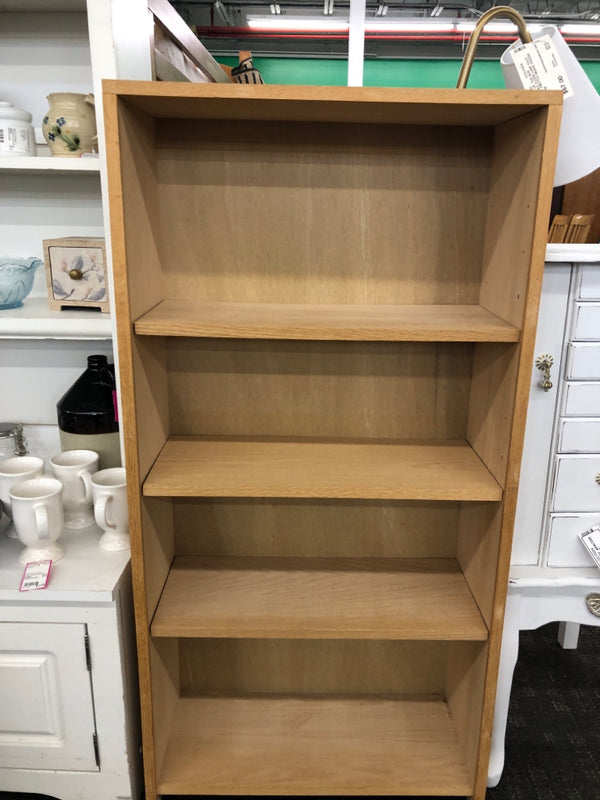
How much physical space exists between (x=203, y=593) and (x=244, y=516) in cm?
22

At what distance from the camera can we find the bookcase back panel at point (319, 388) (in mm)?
1510

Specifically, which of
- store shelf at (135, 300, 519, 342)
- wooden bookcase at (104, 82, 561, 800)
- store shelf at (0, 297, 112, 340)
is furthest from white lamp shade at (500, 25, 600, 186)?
store shelf at (0, 297, 112, 340)

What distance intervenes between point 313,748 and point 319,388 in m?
0.91

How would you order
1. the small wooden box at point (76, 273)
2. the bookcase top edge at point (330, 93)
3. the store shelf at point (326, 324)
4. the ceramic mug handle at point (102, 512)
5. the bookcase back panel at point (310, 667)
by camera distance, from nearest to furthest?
the bookcase top edge at point (330, 93) → the store shelf at point (326, 324) → the ceramic mug handle at point (102, 512) → the small wooden box at point (76, 273) → the bookcase back panel at point (310, 667)

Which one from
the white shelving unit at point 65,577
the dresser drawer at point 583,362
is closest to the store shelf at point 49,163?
the white shelving unit at point 65,577

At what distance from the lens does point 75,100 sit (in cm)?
151

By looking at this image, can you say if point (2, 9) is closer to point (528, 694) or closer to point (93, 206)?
point (93, 206)

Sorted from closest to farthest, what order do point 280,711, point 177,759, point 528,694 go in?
point 177,759
point 280,711
point 528,694

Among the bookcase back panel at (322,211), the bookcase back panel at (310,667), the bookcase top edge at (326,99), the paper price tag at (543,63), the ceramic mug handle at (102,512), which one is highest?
the paper price tag at (543,63)

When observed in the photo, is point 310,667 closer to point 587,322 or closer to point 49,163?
point 587,322

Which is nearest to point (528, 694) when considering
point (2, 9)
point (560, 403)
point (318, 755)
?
point (318, 755)

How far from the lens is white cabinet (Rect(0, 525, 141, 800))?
1404 mm

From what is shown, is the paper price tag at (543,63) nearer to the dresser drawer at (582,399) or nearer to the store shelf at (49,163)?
the dresser drawer at (582,399)

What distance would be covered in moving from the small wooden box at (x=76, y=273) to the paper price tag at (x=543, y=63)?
102 centimetres
